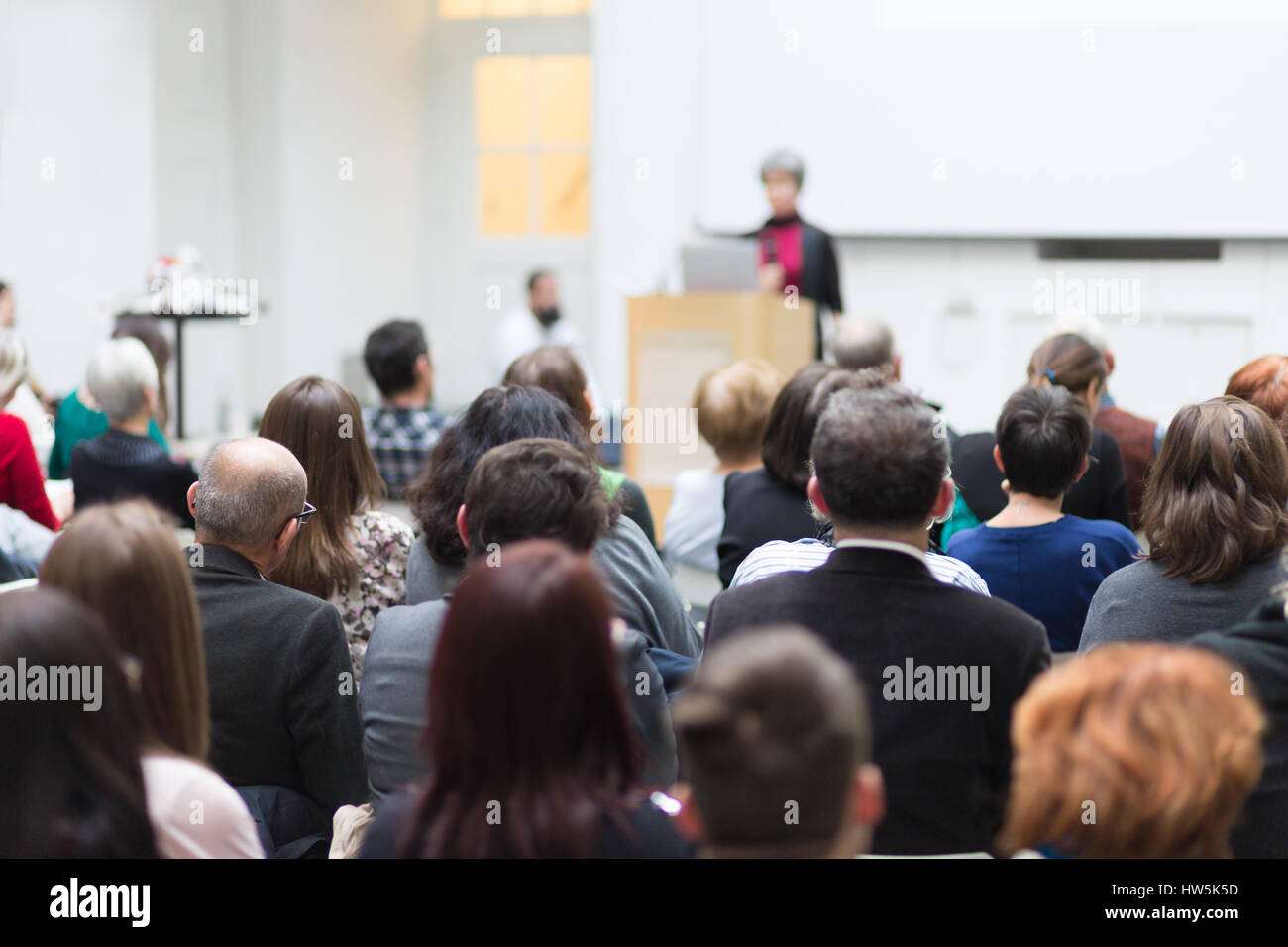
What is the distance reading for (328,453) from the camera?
2760mm

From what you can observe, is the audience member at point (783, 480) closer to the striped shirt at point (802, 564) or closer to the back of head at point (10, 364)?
the striped shirt at point (802, 564)

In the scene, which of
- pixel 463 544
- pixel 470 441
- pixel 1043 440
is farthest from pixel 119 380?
pixel 1043 440

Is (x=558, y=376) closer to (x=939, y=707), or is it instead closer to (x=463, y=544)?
(x=463, y=544)

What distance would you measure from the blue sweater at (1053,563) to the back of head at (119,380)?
2.21 metres

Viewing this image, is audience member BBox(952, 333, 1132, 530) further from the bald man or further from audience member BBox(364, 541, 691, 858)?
audience member BBox(364, 541, 691, 858)

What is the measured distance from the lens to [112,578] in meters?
1.62

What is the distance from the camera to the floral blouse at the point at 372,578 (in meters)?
2.74

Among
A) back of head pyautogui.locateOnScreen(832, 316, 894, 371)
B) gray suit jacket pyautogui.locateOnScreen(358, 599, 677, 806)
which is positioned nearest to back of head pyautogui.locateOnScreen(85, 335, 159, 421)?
gray suit jacket pyautogui.locateOnScreen(358, 599, 677, 806)

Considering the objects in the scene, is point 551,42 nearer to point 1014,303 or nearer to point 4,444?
point 1014,303

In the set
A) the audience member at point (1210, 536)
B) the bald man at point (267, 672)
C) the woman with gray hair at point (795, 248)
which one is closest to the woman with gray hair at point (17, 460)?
the bald man at point (267, 672)

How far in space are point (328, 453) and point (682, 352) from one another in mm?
2190

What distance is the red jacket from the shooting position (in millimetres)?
3447

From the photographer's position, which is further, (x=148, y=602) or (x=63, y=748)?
(x=148, y=602)
